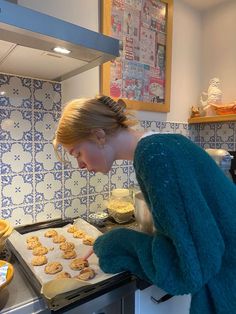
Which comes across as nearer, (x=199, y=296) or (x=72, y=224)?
(x=199, y=296)

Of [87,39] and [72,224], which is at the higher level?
[87,39]

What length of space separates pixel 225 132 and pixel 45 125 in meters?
1.08

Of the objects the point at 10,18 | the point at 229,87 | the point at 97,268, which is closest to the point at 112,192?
the point at 97,268

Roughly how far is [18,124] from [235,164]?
1228 mm

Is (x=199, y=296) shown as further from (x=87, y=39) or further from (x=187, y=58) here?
(x=187, y=58)

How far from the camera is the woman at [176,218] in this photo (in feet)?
1.76

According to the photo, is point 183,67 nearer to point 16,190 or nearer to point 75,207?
point 75,207

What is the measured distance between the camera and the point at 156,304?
2.68 ft

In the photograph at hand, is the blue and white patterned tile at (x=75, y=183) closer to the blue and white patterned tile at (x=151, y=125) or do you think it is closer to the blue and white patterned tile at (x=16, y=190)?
the blue and white patterned tile at (x=16, y=190)

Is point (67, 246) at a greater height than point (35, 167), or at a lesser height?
lesser

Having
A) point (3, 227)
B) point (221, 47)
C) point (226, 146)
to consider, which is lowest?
point (3, 227)

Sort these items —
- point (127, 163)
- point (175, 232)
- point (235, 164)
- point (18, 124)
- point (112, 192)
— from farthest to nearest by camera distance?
point (235, 164) → point (127, 163) → point (112, 192) → point (18, 124) → point (175, 232)

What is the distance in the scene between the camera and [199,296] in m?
0.64

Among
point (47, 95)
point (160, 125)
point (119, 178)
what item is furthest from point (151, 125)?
point (47, 95)
